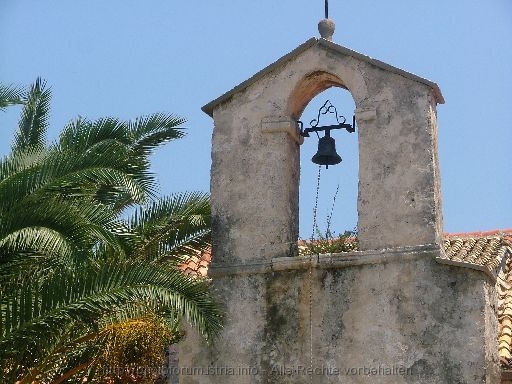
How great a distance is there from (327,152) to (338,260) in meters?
1.26

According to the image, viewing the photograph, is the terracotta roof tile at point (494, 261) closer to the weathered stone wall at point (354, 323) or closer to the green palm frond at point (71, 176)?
the weathered stone wall at point (354, 323)

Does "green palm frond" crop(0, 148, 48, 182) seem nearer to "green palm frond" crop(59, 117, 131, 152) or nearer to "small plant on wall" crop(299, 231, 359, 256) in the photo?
"green palm frond" crop(59, 117, 131, 152)

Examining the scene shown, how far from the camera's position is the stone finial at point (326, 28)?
30.5 ft

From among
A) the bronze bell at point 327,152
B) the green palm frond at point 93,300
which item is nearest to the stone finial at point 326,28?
the bronze bell at point 327,152

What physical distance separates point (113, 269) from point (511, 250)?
19.2 feet

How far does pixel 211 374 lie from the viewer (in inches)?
340

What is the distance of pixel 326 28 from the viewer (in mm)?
9297

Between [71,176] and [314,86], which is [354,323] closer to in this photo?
[314,86]

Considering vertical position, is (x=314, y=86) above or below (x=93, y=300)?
above

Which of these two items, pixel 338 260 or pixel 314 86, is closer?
pixel 338 260

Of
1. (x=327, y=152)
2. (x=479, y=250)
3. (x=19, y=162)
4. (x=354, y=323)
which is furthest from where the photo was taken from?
(x=479, y=250)

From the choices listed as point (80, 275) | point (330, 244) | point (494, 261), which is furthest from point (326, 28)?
point (80, 275)

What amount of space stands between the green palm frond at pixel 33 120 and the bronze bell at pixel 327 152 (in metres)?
3.36

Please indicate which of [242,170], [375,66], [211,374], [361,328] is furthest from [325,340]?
[375,66]
